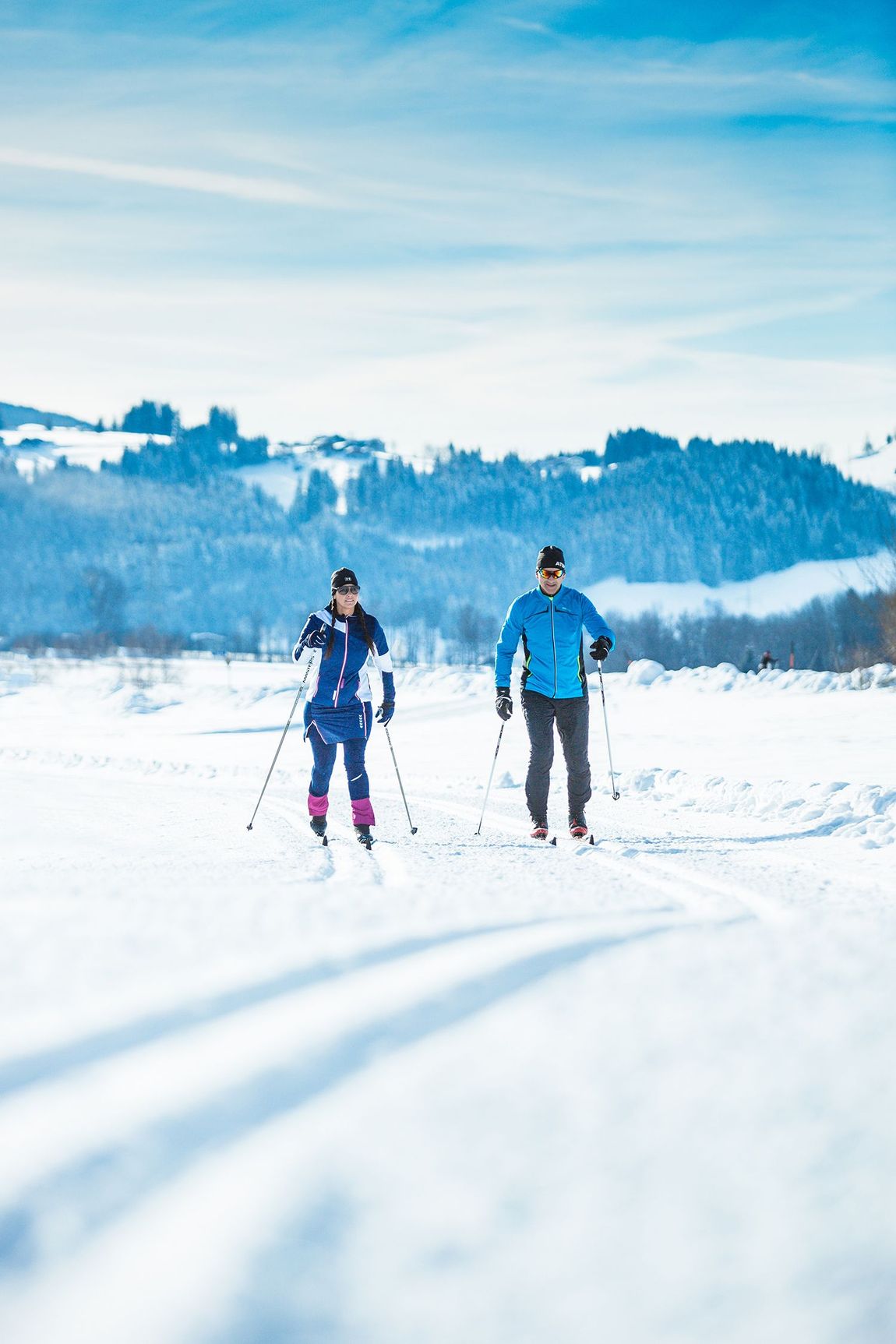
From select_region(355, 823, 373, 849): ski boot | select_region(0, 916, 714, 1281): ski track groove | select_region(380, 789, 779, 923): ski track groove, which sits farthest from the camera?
select_region(355, 823, 373, 849): ski boot

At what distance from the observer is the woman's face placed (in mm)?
7828

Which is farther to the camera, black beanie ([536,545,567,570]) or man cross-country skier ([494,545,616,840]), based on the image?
man cross-country skier ([494,545,616,840])

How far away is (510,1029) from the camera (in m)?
3.44

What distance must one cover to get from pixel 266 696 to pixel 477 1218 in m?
36.3

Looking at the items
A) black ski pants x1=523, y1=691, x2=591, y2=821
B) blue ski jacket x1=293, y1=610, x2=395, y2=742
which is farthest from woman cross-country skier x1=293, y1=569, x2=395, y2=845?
black ski pants x1=523, y1=691, x2=591, y2=821

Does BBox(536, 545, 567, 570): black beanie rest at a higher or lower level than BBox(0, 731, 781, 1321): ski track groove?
higher

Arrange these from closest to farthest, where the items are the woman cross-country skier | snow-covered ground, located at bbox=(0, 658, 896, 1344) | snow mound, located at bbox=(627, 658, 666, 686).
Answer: snow-covered ground, located at bbox=(0, 658, 896, 1344)
the woman cross-country skier
snow mound, located at bbox=(627, 658, 666, 686)

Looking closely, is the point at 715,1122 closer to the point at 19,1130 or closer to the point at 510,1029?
the point at 510,1029

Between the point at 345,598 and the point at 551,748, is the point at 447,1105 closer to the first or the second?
the point at 345,598

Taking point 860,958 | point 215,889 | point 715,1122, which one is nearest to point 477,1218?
point 715,1122

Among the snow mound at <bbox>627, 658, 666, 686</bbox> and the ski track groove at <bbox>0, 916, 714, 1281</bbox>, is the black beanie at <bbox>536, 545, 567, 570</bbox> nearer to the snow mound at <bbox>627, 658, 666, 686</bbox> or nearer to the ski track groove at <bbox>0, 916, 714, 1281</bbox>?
the ski track groove at <bbox>0, 916, 714, 1281</bbox>

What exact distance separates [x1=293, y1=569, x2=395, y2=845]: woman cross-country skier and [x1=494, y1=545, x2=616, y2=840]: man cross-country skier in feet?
3.20

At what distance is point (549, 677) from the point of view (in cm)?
830

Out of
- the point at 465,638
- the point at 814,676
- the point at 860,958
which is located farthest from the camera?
the point at 465,638
